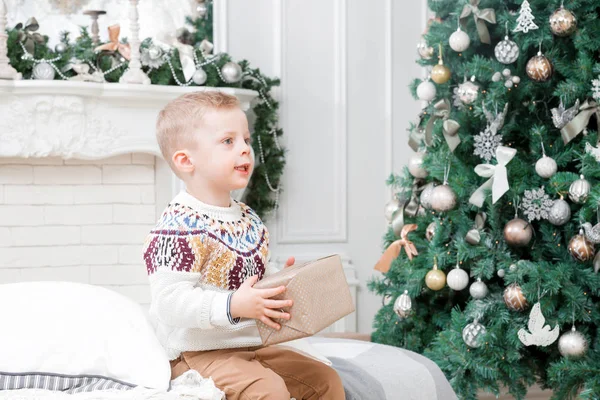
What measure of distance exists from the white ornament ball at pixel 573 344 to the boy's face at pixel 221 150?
4.31 ft

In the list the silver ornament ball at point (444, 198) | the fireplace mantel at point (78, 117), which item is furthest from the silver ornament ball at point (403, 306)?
the fireplace mantel at point (78, 117)

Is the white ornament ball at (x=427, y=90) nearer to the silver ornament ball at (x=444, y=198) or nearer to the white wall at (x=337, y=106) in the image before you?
the silver ornament ball at (x=444, y=198)

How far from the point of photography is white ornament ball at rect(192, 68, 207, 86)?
3.38m

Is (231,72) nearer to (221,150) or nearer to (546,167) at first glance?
(546,167)

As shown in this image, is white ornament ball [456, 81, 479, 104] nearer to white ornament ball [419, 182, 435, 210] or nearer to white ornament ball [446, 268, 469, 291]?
white ornament ball [419, 182, 435, 210]

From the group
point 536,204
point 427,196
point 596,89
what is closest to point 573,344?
point 536,204

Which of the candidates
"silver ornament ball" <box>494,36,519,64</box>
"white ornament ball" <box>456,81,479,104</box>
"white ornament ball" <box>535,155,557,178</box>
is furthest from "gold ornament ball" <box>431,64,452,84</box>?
"white ornament ball" <box>535,155,557,178</box>

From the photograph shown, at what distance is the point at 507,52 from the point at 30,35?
184 cm

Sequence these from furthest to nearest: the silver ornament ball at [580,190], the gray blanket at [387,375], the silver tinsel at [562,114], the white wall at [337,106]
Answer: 1. the white wall at [337,106]
2. the silver tinsel at [562,114]
3. the silver ornament ball at [580,190]
4. the gray blanket at [387,375]

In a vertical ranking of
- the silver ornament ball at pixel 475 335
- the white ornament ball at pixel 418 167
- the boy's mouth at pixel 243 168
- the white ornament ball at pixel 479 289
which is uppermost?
the boy's mouth at pixel 243 168

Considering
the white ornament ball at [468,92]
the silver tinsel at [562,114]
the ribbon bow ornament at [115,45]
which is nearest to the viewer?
the silver tinsel at [562,114]

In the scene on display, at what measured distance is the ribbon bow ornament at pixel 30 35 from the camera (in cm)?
320

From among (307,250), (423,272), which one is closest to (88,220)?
(307,250)

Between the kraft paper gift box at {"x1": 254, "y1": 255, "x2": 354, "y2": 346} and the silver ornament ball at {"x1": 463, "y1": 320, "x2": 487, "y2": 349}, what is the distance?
112cm
